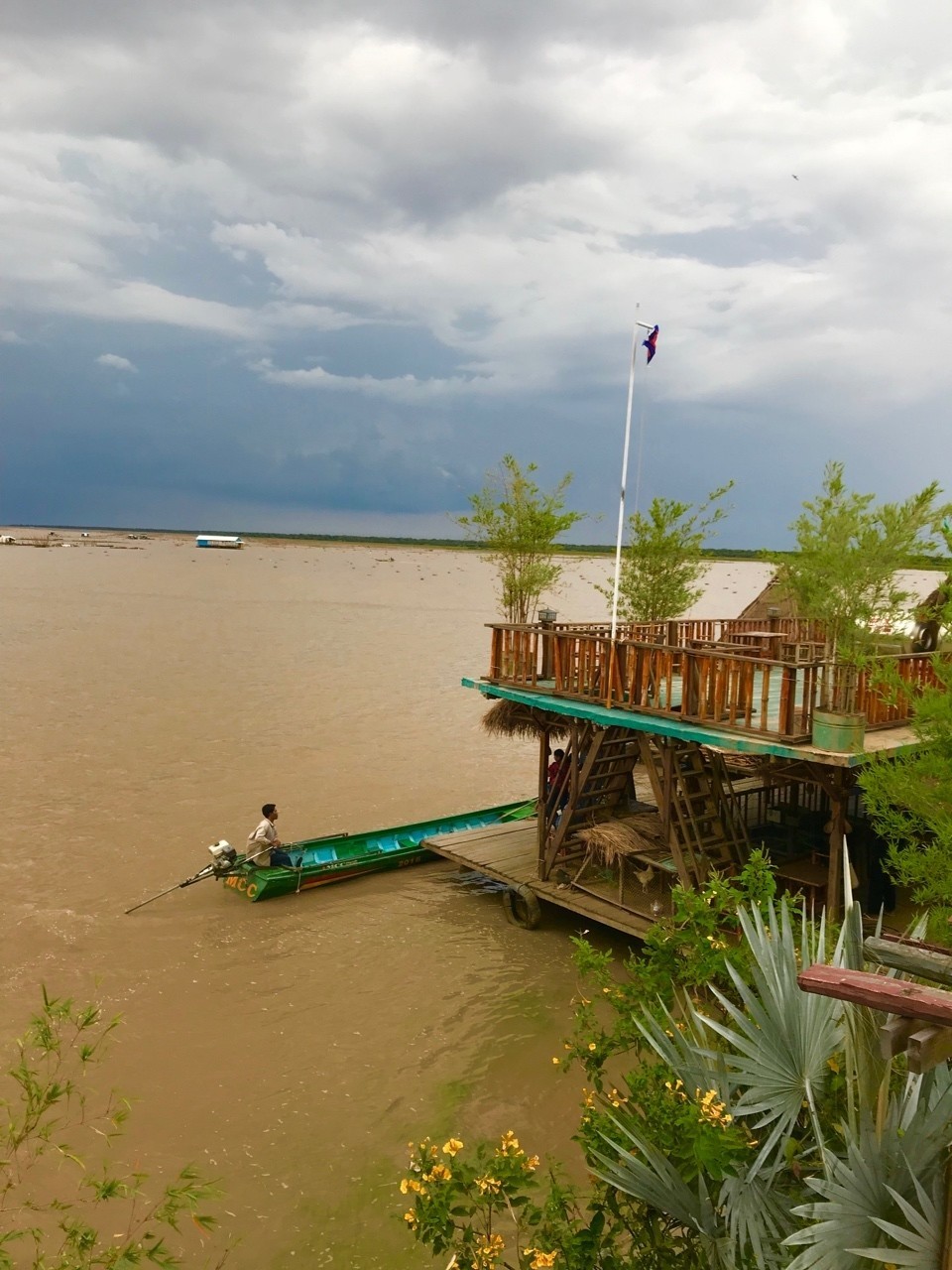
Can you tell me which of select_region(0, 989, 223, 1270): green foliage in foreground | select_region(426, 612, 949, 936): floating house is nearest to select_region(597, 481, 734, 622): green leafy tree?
select_region(426, 612, 949, 936): floating house

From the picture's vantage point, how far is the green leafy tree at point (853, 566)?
862 centimetres

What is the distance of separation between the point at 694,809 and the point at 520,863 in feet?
Answer: 9.41

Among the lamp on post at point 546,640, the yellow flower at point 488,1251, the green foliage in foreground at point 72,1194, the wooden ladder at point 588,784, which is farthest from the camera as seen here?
the lamp on post at point 546,640

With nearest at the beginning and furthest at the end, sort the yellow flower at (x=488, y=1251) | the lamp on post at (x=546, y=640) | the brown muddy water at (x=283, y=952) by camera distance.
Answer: the yellow flower at (x=488, y=1251) → the brown muddy water at (x=283, y=952) → the lamp on post at (x=546, y=640)

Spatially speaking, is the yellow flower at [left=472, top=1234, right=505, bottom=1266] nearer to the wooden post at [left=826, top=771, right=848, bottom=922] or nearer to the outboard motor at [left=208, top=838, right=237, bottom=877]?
the wooden post at [left=826, top=771, right=848, bottom=922]

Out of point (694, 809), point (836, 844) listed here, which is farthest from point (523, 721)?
point (836, 844)

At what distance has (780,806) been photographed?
500 inches

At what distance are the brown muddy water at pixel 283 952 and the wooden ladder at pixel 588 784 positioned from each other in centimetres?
139

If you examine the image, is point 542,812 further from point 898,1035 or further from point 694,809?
point 898,1035

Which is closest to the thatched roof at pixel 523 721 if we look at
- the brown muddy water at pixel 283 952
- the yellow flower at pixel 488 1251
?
the brown muddy water at pixel 283 952

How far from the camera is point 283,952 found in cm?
1221

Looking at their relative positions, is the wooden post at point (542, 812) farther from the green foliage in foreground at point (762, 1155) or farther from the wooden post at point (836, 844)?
the green foliage in foreground at point (762, 1155)

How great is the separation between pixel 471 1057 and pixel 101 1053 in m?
3.81

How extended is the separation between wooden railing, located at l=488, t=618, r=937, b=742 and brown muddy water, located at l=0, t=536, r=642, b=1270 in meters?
3.48
